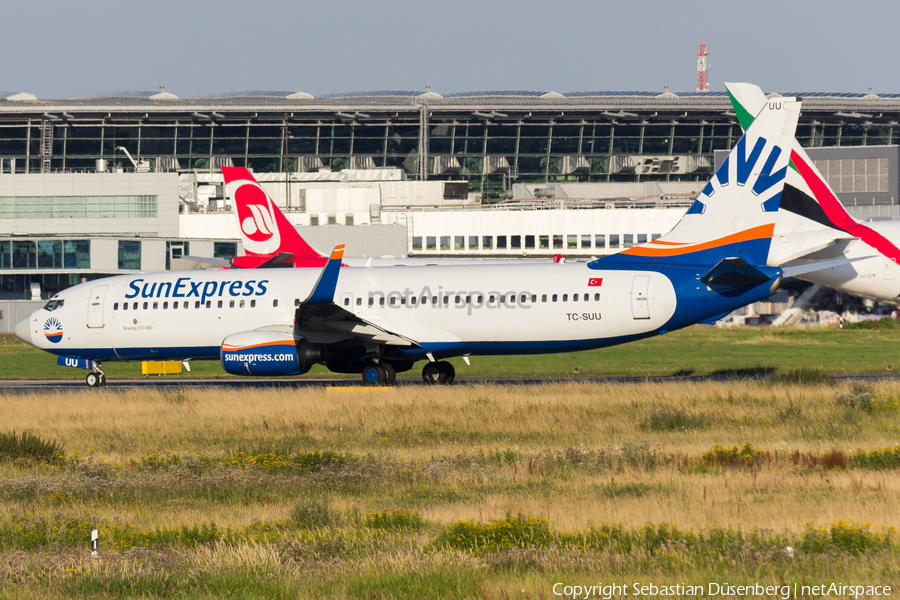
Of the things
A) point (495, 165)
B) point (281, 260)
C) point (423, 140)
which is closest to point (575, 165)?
point (495, 165)

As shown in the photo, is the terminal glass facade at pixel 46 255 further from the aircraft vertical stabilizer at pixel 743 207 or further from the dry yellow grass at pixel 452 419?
the aircraft vertical stabilizer at pixel 743 207

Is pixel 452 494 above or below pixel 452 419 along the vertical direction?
above

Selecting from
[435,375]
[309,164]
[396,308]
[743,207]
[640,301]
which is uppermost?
[743,207]

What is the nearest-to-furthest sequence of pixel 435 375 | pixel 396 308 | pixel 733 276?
pixel 733 276 → pixel 396 308 → pixel 435 375

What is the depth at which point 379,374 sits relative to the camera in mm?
30391

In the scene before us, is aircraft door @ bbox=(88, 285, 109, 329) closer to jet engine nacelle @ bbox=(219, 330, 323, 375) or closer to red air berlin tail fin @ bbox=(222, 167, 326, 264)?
jet engine nacelle @ bbox=(219, 330, 323, 375)

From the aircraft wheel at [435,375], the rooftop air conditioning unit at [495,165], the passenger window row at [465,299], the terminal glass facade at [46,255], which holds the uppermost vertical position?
the rooftop air conditioning unit at [495,165]

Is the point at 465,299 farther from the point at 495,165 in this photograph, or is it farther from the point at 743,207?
the point at 495,165

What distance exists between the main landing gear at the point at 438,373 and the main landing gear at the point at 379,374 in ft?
4.39

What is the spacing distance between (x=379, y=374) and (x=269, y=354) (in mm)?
3645

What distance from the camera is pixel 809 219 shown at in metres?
40.8

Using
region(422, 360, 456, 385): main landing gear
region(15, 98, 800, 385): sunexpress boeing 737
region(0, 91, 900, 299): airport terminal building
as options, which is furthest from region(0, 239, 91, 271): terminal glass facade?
region(422, 360, 456, 385): main landing gear

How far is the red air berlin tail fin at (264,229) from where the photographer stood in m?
49.2

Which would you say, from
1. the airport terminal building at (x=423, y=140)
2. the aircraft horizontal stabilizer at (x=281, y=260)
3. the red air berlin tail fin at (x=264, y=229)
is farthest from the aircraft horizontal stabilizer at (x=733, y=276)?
the airport terminal building at (x=423, y=140)
